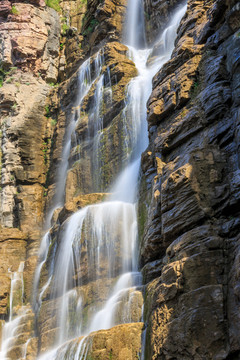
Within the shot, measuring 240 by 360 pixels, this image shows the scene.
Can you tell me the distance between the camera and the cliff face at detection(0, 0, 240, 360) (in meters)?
7.59

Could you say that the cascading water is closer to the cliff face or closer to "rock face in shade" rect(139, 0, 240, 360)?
the cliff face

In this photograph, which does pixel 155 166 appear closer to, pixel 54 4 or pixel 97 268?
pixel 97 268

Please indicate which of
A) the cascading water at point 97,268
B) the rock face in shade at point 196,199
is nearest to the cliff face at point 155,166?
the rock face in shade at point 196,199

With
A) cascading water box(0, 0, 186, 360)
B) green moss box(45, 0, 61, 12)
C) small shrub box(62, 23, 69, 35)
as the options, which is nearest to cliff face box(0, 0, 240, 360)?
cascading water box(0, 0, 186, 360)

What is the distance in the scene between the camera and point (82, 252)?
45.3 feet

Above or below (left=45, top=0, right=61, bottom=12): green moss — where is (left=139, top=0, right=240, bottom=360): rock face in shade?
below

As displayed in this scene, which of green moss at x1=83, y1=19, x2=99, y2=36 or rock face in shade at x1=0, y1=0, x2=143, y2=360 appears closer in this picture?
rock face in shade at x1=0, y1=0, x2=143, y2=360

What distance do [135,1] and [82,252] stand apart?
→ 1957cm

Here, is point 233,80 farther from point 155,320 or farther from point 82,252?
point 82,252

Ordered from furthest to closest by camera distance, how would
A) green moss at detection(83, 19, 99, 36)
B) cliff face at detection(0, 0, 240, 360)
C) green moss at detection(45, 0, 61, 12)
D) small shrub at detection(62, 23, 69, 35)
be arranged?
1. green moss at detection(45, 0, 61, 12)
2. small shrub at detection(62, 23, 69, 35)
3. green moss at detection(83, 19, 99, 36)
4. cliff face at detection(0, 0, 240, 360)

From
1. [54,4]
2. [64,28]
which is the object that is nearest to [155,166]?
[64,28]

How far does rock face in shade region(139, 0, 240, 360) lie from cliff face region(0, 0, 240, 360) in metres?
0.03

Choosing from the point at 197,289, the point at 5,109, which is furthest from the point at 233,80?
the point at 5,109

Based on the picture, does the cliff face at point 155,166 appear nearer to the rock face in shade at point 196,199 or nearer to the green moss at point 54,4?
the rock face in shade at point 196,199
